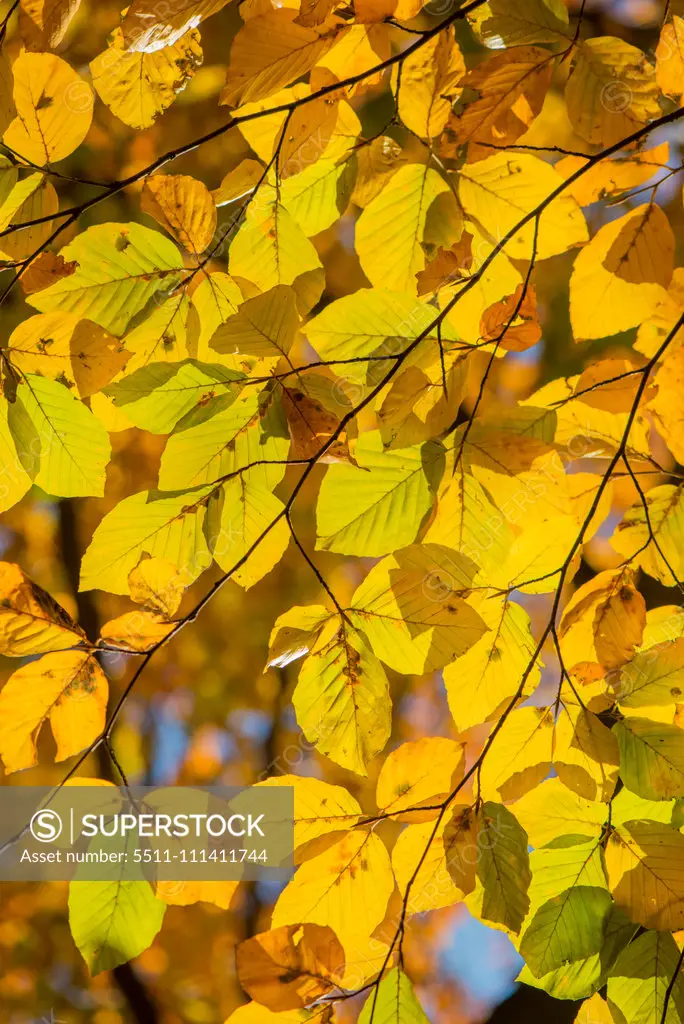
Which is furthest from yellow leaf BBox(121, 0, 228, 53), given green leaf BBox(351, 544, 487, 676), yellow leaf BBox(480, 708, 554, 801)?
yellow leaf BBox(480, 708, 554, 801)

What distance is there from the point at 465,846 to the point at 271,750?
345cm

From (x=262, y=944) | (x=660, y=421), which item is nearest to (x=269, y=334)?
(x=660, y=421)

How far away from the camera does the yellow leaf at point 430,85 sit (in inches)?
31.1

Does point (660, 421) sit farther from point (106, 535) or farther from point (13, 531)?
point (13, 531)

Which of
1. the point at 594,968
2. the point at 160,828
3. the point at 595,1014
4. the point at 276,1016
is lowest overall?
the point at 595,1014

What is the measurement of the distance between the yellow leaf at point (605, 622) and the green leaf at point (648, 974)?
28 centimetres

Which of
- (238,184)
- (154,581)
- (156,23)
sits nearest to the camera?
(156,23)

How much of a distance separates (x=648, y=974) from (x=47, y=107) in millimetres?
1052

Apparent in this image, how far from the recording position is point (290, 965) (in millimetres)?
688

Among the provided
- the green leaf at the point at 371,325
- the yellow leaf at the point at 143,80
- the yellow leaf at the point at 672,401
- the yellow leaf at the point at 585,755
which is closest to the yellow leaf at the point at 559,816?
the yellow leaf at the point at 585,755

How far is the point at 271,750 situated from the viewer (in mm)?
3996

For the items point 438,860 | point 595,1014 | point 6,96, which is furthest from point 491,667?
point 6,96

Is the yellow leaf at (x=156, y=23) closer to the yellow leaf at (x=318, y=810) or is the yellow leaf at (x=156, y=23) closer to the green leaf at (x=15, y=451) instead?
the green leaf at (x=15, y=451)

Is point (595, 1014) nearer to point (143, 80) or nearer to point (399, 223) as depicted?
point (399, 223)
